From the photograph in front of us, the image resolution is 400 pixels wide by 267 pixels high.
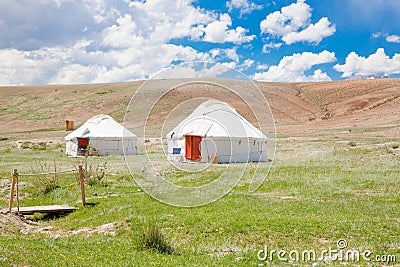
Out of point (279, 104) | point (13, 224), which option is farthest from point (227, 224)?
point (279, 104)

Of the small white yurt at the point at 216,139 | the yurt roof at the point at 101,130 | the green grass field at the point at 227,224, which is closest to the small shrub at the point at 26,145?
the yurt roof at the point at 101,130

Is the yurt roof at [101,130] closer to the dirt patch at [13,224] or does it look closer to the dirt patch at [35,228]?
the dirt patch at [13,224]

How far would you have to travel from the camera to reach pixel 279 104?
96.8 metres

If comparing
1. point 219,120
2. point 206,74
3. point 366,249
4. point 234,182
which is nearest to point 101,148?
point 219,120

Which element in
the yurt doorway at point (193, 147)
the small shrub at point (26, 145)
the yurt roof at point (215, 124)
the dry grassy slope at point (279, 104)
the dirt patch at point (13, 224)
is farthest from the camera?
the dry grassy slope at point (279, 104)

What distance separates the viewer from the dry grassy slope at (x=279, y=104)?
230ft

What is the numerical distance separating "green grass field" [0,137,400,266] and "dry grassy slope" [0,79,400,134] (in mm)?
45348

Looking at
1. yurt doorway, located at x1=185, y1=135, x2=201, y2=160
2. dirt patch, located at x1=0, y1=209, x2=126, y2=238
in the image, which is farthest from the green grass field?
yurt doorway, located at x1=185, y1=135, x2=201, y2=160

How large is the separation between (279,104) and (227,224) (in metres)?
88.9

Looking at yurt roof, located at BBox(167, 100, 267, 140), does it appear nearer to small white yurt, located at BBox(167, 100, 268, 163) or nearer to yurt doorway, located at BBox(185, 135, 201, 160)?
small white yurt, located at BBox(167, 100, 268, 163)

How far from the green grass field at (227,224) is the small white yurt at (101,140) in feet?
55.5

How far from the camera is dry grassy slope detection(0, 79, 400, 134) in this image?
70062 millimetres

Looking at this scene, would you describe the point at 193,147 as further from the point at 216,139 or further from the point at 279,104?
the point at 279,104

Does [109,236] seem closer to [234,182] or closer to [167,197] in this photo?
[167,197]
